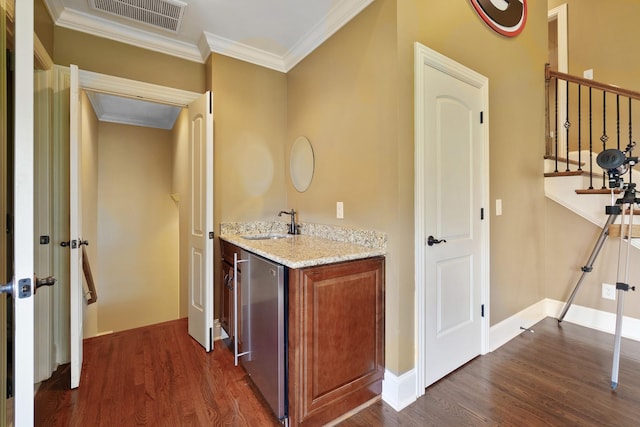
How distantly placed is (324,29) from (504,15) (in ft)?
5.09

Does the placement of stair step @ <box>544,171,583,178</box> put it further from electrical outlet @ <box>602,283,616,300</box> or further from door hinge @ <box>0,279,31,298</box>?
door hinge @ <box>0,279,31,298</box>

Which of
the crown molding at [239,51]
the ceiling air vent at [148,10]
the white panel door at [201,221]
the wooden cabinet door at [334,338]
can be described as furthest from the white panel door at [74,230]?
the wooden cabinet door at [334,338]

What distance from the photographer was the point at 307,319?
1440 mm

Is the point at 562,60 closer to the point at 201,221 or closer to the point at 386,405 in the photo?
the point at 386,405

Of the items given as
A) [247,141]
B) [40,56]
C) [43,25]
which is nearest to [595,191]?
[247,141]

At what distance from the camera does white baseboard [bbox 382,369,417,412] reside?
1.65 m

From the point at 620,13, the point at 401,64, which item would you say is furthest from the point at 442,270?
the point at 620,13

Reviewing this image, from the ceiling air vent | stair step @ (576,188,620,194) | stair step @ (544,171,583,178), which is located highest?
the ceiling air vent

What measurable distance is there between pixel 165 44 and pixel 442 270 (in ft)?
9.81

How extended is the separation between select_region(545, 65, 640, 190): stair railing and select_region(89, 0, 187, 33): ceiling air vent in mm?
3465

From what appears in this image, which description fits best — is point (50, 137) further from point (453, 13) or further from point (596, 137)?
point (596, 137)

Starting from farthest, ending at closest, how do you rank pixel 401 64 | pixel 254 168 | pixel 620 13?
pixel 620 13 < pixel 254 168 < pixel 401 64

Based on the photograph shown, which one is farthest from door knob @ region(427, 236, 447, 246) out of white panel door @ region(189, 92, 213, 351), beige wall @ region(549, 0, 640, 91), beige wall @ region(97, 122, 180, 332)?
beige wall @ region(97, 122, 180, 332)

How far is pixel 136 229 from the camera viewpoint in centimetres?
432
